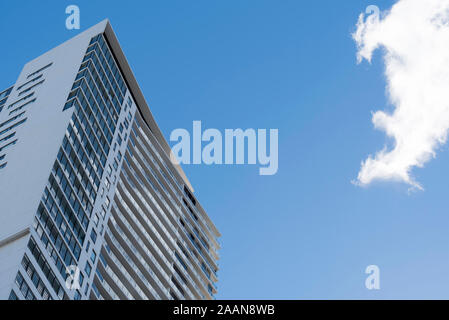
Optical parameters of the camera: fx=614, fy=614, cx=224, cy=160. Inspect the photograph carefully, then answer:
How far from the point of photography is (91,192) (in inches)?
2736

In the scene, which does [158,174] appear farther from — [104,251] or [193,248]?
[104,251]

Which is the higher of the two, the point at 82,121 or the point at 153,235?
the point at 82,121

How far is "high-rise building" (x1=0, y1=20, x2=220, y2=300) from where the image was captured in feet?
186

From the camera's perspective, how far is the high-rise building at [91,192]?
56625 mm

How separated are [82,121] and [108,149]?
21.5 feet

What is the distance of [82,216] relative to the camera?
216ft

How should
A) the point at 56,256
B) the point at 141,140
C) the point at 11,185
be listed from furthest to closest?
the point at 141,140
the point at 11,185
the point at 56,256
